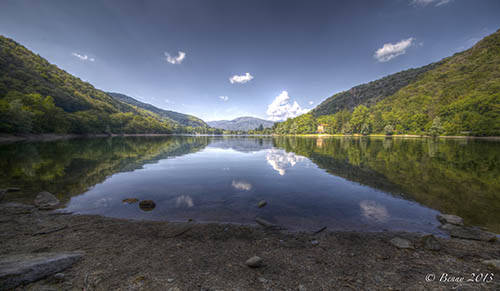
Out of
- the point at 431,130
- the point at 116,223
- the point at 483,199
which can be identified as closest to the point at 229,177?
the point at 116,223

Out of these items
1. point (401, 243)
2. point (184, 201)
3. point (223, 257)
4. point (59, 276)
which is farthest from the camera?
point (184, 201)

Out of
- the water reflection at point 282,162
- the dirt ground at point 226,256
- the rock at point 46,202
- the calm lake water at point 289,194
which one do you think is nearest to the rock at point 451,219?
the calm lake water at point 289,194

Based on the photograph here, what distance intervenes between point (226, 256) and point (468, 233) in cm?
1040

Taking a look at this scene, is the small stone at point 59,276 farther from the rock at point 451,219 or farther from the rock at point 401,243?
the rock at point 451,219

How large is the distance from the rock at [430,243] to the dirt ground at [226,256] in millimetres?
157

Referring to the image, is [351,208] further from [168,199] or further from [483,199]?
[168,199]

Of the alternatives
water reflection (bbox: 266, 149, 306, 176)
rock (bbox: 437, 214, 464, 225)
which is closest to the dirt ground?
rock (bbox: 437, 214, 464, 225)

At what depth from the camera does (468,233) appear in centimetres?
738

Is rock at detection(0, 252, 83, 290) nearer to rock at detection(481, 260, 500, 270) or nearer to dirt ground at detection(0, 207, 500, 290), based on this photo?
dirt ground at detection(0, 207, 500, 290)

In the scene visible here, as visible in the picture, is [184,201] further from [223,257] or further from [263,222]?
[223,257]

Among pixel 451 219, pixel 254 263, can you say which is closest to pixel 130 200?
pixel 254 263

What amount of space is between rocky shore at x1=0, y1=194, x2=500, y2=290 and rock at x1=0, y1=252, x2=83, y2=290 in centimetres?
2

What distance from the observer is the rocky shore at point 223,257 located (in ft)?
14.3

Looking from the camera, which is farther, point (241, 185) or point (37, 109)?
point (37, 109)
